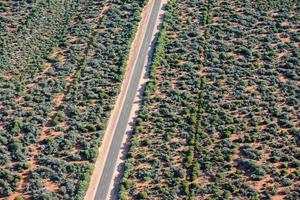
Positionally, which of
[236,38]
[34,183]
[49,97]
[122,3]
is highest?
[122,3]

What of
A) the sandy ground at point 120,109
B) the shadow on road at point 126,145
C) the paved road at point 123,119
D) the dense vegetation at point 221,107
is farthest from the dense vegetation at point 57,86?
the dense vegetation at point 221,107

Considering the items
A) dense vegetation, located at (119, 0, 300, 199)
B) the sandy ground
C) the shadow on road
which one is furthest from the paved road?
dense vegetation, located at (119, 0, 300, 199)

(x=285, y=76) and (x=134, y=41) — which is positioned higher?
(x=134, y=41)

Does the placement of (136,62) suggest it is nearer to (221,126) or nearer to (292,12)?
(221,126)

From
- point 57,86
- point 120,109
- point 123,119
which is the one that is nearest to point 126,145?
point 123,119

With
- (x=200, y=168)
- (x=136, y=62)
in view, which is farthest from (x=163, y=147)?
(x=136, y=62)

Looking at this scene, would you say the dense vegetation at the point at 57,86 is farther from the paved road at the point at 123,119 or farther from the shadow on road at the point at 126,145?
the shadow on road at the point at 126,145
